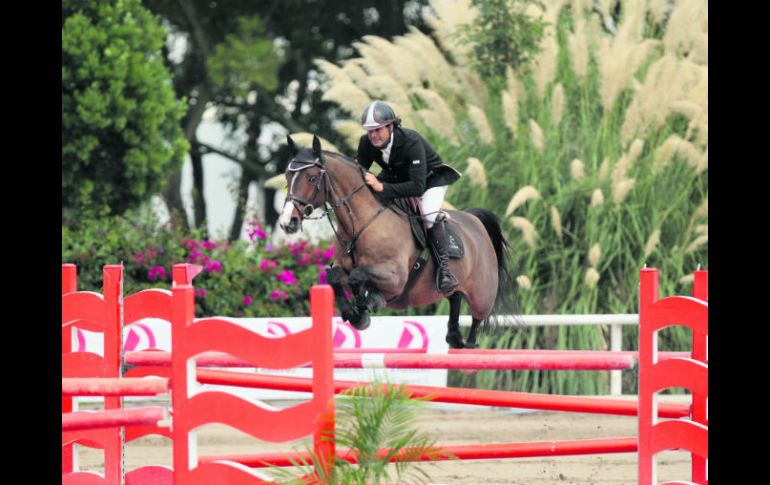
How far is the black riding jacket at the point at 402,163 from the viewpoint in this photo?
5.41m

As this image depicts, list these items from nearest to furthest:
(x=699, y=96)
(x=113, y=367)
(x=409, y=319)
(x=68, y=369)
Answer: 1. (x=113, y=367)
2. (x=68, y=369)
3. (x=409, y=319)
4. (x=699, y=96)

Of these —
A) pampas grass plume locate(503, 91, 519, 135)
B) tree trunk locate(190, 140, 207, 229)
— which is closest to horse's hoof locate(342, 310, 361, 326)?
pampas grass plume locate(503, 91, 519, 135)

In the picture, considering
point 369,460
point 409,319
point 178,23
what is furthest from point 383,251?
point 178,23

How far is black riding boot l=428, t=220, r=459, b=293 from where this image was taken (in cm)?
567

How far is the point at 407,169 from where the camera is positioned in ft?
17.9

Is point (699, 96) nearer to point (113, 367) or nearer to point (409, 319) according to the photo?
point (409, 319)

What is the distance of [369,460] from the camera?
10.4 feet

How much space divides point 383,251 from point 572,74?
5.26 metres

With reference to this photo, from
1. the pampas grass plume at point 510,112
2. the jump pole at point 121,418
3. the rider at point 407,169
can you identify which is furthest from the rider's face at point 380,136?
the pampas grass plume at point 510,112

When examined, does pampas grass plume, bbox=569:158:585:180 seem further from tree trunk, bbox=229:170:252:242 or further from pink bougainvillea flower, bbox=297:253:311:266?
tree trunk, bbox=229:170:252:242

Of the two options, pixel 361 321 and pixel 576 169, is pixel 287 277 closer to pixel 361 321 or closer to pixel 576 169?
pixel 576 169

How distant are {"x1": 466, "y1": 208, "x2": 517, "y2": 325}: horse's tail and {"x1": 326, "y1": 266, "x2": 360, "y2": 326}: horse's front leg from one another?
119 centimetres

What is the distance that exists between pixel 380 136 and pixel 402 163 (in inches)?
7.4

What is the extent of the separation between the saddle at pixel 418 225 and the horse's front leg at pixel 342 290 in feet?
1.48
